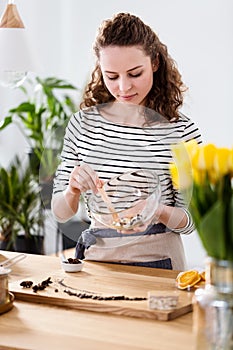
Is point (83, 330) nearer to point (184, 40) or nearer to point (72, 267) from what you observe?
point (72, 267)

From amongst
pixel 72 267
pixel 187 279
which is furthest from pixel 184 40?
pixel 187 279

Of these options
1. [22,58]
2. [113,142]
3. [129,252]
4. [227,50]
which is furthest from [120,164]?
[227,50]

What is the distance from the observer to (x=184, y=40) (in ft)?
15.6

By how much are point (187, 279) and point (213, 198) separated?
2.27 feet

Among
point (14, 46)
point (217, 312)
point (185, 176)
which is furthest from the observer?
point (14, 46)

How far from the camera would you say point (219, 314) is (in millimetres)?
1445

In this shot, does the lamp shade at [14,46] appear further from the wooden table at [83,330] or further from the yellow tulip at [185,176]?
the yellow tulip at [185,176]

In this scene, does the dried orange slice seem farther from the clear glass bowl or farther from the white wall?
the white wall

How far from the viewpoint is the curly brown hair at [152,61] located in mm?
2264

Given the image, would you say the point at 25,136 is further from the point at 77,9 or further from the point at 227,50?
the point at 227,50

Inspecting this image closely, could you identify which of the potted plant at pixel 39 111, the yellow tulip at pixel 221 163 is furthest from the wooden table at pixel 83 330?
the potted plant at pixel 39 111

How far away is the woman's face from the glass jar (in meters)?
A: 0.91

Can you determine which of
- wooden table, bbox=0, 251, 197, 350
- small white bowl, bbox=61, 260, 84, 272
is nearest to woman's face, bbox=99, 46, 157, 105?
small white bowl, bbox=61, 260, 84, 272

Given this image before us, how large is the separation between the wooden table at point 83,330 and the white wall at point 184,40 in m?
2.76
